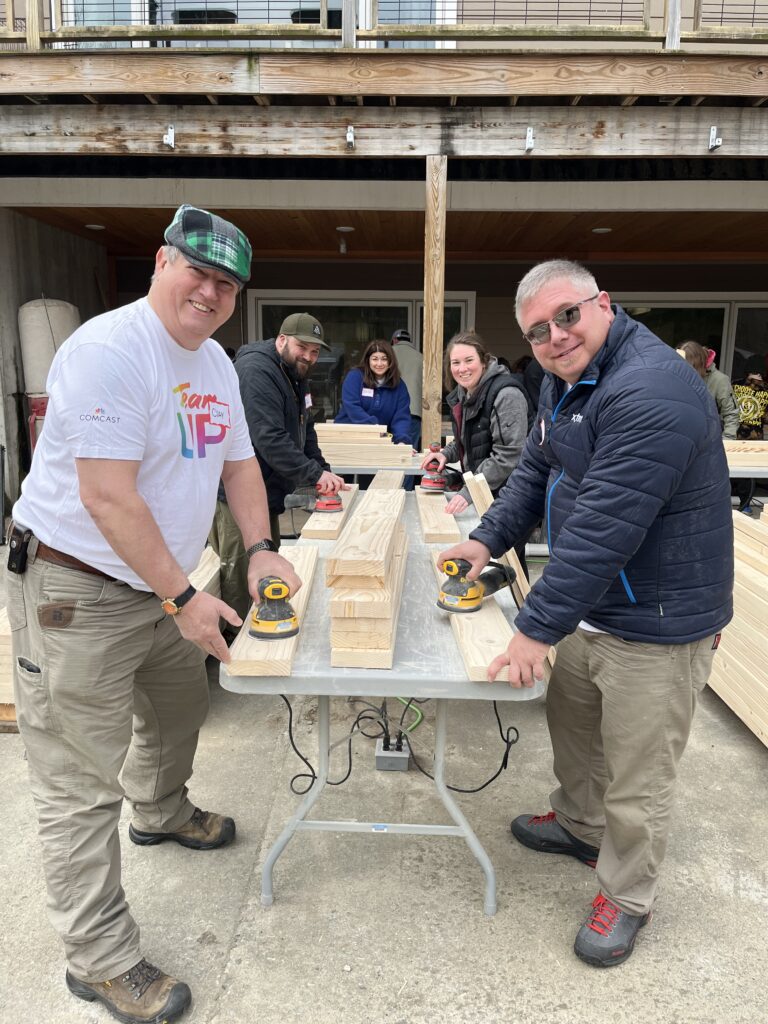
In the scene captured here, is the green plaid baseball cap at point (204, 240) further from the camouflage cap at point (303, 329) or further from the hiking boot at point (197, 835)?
the hiking boot at point (197, 835)

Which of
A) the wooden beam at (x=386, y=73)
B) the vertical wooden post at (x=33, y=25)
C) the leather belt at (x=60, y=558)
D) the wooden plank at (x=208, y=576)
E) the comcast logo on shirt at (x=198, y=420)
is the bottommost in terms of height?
the wooden plank at (x=208, y=576)

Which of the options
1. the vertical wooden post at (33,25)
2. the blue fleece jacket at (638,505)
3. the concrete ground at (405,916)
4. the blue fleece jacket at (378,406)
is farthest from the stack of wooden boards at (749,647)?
the vertical wooden post at (33,25)

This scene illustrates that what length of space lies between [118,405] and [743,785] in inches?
121

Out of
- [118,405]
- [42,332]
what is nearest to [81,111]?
[42,332]

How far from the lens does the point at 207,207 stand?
7230 mm

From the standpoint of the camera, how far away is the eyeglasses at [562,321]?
1.94m

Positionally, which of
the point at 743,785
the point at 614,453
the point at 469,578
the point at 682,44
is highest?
the point at 682,44

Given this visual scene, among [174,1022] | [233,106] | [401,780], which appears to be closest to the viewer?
[174,1022]

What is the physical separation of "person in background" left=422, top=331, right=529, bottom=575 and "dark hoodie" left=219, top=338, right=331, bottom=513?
86 centimetres

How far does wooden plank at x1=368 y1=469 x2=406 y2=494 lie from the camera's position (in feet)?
14.0

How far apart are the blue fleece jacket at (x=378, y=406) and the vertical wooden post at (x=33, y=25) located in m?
3.46

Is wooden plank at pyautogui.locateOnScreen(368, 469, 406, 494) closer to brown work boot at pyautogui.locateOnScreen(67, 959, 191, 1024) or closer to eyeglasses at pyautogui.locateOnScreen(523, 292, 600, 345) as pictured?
eyeglasses at pyautogui.locateOnScreen(523, 292, 600, 345)

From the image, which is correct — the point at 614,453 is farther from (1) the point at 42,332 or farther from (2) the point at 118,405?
(1) the point at 42,332

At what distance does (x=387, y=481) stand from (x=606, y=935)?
2.83 m
